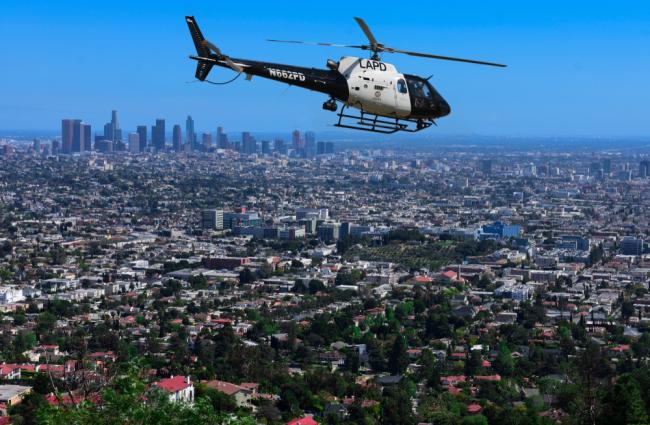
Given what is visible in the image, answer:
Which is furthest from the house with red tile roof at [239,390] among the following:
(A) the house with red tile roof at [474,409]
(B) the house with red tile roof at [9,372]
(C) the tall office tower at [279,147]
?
(C) the tall office tower at [279,147]

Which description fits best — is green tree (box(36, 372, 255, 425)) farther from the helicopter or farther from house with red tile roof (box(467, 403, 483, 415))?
house with red tile roof (box(467, 403, 483, 415))

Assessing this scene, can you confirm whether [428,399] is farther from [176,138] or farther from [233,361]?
[176,138]

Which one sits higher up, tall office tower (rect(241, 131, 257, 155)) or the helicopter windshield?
the helicopter windshield

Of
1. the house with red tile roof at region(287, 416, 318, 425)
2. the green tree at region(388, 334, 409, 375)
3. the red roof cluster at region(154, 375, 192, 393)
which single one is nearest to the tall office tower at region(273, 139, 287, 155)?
the green tree at region(388, 334, 409, 375)

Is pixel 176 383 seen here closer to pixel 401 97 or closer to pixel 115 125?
pixel 401 97

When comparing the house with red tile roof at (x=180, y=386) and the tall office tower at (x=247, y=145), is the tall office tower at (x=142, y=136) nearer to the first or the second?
the tall office tower at (x=247, y=145)
